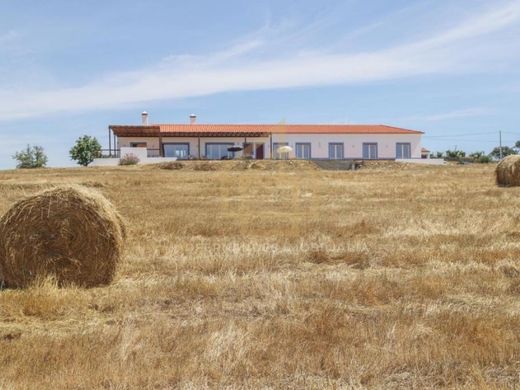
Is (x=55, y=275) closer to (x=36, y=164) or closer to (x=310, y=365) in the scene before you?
(x=310, y=365)

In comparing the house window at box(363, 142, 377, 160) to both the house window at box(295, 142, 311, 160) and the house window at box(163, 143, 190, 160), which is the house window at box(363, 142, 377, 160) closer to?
the house window at box(295, 142, 311, 160)

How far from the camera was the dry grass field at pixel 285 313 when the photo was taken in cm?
535

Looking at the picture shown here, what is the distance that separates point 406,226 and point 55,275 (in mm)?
8708

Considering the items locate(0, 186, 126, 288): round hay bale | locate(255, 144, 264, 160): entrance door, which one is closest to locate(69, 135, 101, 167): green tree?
locate(255, 144, 264, 160): entrance door

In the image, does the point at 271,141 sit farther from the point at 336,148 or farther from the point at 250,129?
the point at 336,148

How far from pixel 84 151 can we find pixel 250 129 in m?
18.7

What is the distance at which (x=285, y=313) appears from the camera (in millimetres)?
7379

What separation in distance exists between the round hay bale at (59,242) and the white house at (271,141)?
187ft

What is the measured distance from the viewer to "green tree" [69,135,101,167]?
221 feet

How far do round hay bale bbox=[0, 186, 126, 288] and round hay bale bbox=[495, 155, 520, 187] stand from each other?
84.7 feet

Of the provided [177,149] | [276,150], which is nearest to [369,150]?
[276,150]

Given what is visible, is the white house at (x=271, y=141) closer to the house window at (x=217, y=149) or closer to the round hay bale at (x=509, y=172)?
the house window at (x=217, y=149)

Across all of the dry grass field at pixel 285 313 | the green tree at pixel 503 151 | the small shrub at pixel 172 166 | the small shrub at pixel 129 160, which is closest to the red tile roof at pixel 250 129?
the small shrub at pixel 129 160

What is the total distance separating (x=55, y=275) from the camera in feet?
30.9
